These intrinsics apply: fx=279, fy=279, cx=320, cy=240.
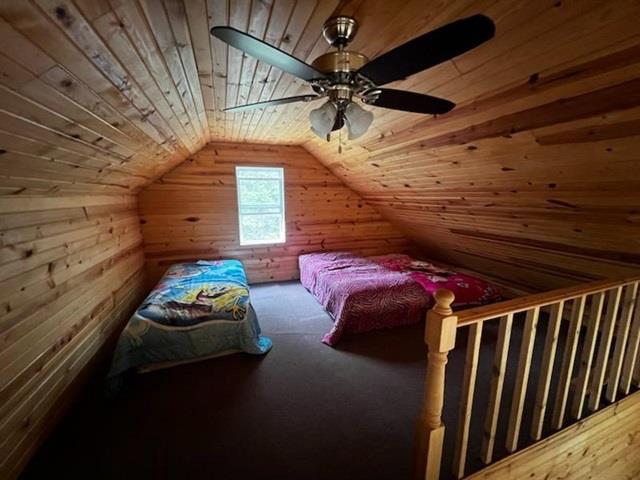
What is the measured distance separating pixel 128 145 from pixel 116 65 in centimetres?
98

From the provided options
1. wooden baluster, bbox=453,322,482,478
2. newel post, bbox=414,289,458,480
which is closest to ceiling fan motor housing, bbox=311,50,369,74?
newel post, bbox=414,289,458,480

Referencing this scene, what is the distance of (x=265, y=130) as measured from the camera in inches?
121

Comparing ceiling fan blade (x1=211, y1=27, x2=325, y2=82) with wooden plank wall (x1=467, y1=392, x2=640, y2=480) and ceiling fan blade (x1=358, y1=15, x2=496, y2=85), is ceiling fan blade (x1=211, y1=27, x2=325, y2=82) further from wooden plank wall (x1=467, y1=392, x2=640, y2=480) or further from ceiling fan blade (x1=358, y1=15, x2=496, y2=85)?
wooden plank wall (x1=467, y1=392, x2=640, y2=480)

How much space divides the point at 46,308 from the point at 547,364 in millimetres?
2712

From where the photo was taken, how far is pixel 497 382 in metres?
1.23

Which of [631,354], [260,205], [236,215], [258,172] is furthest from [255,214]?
[631,354]

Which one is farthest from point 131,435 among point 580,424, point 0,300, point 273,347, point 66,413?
point 580,424

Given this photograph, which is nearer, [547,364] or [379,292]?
[547,364]

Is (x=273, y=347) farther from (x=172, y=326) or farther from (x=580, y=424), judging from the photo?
(x=580, y=424)

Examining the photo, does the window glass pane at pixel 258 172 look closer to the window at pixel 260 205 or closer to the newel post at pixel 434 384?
the window at pixel 260 205

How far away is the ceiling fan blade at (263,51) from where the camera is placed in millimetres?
817

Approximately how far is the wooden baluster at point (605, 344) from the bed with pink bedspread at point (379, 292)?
4.67 feet

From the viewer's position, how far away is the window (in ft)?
13.4

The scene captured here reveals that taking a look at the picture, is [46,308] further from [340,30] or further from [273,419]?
[340,30]
